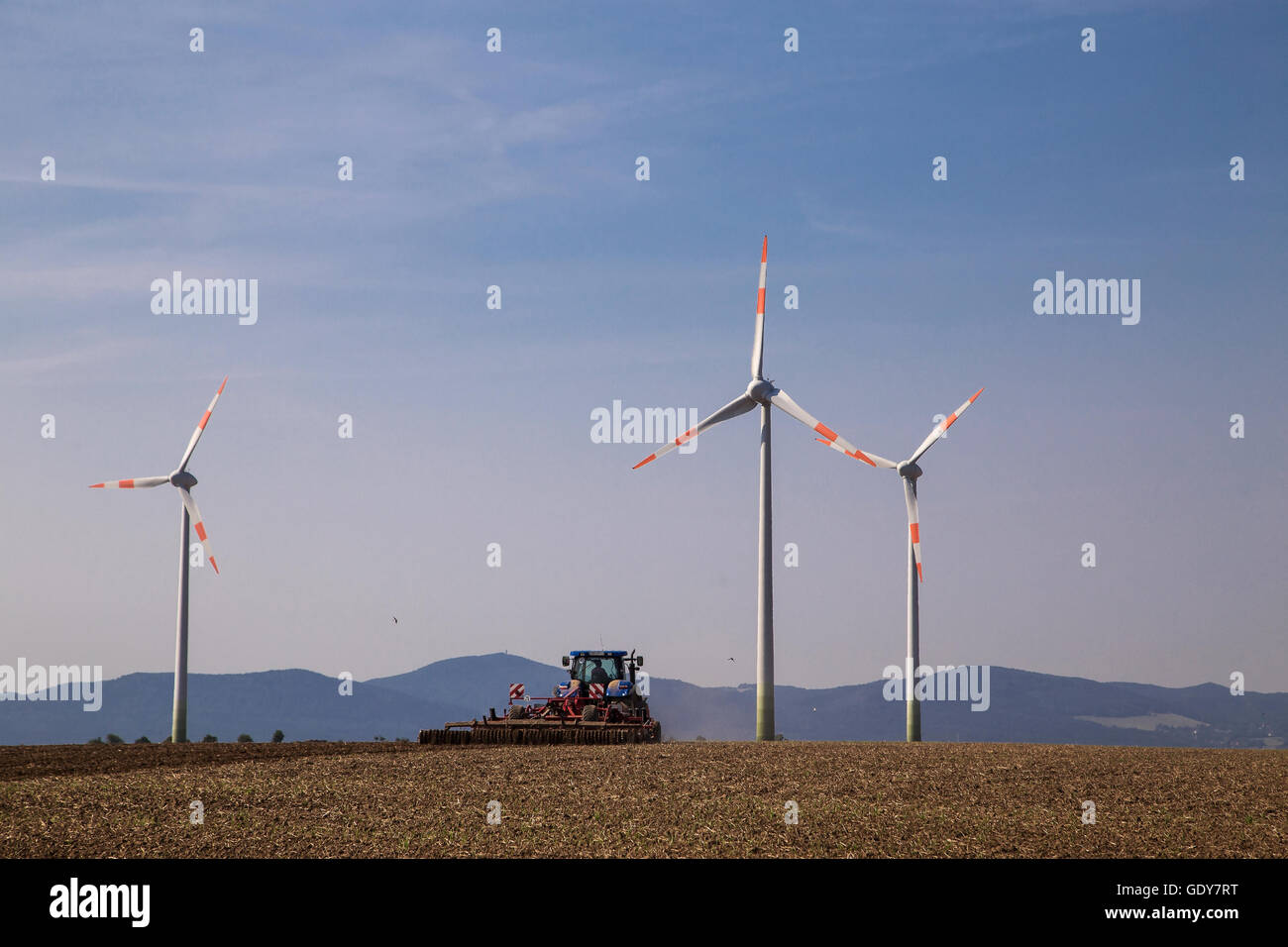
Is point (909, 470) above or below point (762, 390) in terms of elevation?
below

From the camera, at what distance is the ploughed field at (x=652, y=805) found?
20.0 meters

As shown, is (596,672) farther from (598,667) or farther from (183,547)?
(183,547)

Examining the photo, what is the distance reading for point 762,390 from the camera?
5509 centimetres

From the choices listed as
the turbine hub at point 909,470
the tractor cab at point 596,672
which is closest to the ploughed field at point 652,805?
the tractor cab at point 596,672

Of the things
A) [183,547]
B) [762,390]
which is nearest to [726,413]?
[762,390]

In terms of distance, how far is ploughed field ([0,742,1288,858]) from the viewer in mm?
19953

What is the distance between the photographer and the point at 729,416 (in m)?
55.9

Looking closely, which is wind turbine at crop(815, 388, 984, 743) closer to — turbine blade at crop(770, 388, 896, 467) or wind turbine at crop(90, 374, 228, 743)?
turbine blade at crop(770, 388, 896, 467)

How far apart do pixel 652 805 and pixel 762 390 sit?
33303 mm

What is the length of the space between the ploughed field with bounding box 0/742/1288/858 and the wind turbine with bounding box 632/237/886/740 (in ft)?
54.7

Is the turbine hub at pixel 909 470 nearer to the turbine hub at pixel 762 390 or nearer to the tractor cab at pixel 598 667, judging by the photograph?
the turbine hub at pixel 762 390
